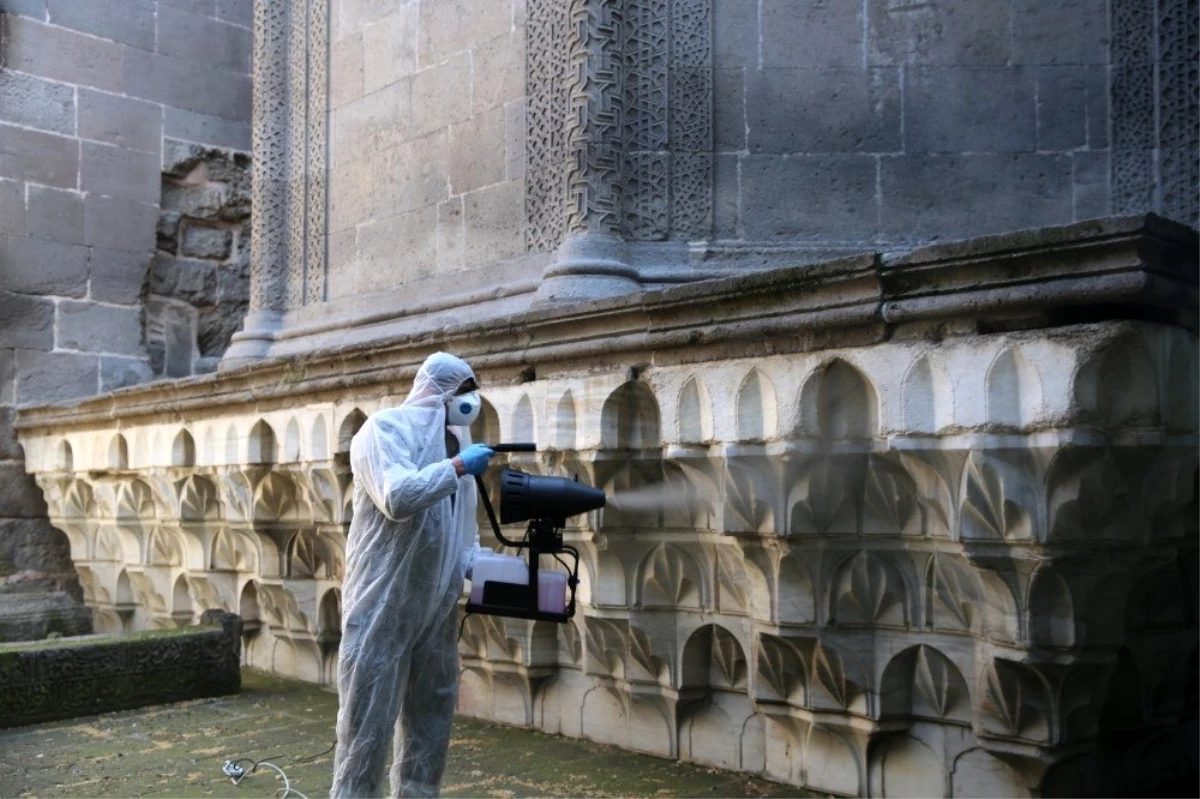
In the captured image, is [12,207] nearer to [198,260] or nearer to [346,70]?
[198,260]

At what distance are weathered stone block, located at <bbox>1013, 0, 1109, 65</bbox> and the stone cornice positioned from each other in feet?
6.81

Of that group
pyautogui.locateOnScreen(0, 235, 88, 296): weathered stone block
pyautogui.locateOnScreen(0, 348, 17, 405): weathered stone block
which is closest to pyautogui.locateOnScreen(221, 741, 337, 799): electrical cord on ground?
pyautogui.locateOnScreen(0, 348, 17, 405): weathered stone block

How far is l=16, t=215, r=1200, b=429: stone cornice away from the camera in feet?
9.54

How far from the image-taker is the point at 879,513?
358 centimetres

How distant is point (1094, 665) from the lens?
3199 mm

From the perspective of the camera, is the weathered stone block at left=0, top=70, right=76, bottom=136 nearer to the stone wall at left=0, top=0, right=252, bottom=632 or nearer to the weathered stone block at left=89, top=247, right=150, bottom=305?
the stone wall at left=0, top=0, right=252, bottom=632

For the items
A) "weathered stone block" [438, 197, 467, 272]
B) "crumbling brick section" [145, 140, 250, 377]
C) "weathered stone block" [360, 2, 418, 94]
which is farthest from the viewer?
"crumbling brick section" [145, 140, 250, 377]

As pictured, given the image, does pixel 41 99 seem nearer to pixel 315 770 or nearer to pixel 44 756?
pixel 44 756

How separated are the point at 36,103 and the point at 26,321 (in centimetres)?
142

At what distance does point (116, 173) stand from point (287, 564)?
3.65m

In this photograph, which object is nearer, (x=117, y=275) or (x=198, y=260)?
(x=117, y=275)

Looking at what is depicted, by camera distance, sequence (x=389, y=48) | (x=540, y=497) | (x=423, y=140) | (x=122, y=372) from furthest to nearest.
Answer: (x=122, y=372) < (x=389, y=48) < (x=423, y=140) < (x=540, y=497)

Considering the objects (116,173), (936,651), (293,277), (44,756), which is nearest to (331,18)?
(293,277)

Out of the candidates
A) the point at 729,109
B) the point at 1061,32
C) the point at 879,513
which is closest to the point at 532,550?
the point at 879,513
